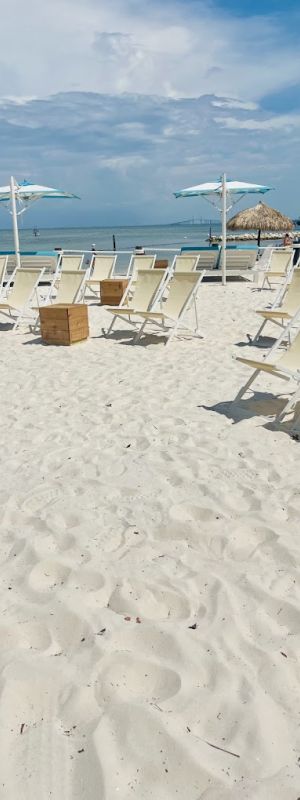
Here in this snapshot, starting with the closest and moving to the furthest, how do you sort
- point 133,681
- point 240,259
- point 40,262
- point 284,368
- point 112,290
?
point 133,681, point 284,368, point 112,290, point 40,262, point 240,259

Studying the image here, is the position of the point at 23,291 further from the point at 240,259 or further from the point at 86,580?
the point at 240,259

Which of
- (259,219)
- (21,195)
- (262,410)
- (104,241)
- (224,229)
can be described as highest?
(21,195)

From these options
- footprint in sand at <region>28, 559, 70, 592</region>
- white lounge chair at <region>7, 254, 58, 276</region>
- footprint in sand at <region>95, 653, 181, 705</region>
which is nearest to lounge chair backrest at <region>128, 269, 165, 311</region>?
footprint in sand at <region>28, 559, 70, 592</region>

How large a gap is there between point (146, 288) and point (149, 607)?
5.90 meters

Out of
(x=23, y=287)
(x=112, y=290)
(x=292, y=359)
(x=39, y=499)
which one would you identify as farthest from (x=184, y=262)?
(x=39, y=499)

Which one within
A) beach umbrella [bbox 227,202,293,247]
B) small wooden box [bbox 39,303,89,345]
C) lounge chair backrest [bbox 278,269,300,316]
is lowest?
small wooden box [bbox 39,303,89,345]

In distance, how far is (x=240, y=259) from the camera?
13.5 meters

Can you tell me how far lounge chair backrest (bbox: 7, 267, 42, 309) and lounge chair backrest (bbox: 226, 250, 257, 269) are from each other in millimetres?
6518

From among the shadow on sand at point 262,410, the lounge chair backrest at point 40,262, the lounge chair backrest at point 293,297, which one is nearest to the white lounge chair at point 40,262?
the lounge chair backrest at point 40,262

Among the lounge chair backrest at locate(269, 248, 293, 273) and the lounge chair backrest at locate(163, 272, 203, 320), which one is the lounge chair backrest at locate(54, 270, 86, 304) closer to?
the lounge chair backrest at locate(163, 272, 203, 320)

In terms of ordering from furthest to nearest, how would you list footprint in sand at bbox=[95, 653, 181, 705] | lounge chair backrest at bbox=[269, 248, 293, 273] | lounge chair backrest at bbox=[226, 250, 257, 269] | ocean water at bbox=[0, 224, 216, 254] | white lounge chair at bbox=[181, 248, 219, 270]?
ocean water at bbox=[0, 224, 216, 254] → white lounge chair at bbox=[181, 248, 219, 270] → lounge chair backrest at bbox=[226, 250, 257, 269] → lounge chair backrest at bbox=[269, 248, 293, 273] → footprint in sand at bbox=[95, 653, 181, 705]

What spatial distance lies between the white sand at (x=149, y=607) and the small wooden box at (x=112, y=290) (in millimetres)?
5937

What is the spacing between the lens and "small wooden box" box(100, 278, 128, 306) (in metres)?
9.90

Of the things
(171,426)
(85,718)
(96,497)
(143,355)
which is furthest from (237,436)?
(143,355)
